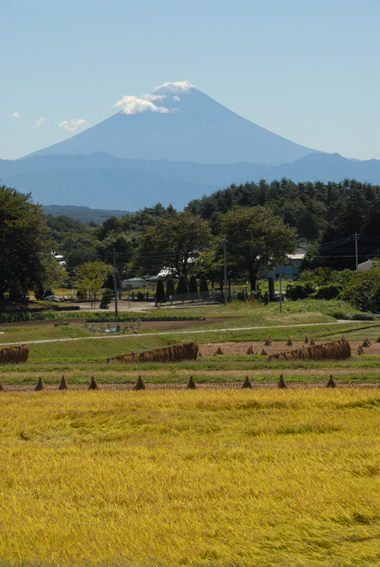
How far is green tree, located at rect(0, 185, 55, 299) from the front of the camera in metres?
63.8

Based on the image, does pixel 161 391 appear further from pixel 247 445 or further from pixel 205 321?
pixel 205 321

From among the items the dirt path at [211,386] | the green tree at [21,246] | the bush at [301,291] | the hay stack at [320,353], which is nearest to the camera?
the dirt path at [211,386]

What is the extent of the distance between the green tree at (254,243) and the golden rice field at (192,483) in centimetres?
6751

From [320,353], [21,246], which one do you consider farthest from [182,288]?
[320,353]

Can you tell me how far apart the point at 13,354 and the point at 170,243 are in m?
65.9

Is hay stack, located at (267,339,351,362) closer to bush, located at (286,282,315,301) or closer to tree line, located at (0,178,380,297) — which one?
tree line, located at (0,178,380,297)

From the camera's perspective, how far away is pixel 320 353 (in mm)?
28297

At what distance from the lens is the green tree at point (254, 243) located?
273 ft

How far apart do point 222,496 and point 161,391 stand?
1044 centimetres

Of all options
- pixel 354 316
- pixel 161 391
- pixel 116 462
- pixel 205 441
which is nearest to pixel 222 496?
pixel 116 462

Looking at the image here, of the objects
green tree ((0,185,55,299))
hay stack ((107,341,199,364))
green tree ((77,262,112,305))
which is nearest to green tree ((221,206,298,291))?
green tree ((77,262,112,305))

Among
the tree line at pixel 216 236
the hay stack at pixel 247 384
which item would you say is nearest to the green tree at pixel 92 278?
the tree line at pixel 216 236

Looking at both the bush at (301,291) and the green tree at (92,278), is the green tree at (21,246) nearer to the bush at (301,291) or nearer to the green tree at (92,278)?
the green tree at (92,278)

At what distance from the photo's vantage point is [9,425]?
46.4ft
